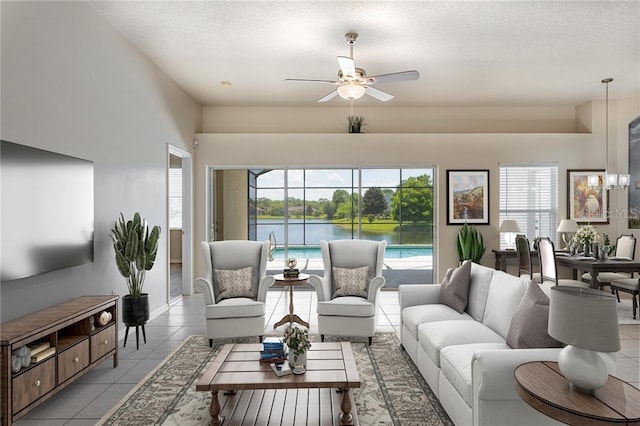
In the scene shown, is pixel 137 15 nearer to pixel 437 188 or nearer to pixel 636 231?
pixel 437 188

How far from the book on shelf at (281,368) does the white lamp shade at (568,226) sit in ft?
18.5

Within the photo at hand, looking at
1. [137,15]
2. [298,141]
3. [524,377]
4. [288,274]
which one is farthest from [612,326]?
[298,141]

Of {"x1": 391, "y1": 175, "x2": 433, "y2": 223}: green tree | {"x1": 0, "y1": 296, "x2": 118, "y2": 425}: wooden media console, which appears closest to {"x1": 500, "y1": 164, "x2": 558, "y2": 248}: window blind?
{"x1": 391, "y1": 175, "x2": 433, "y2": 223}: green tree

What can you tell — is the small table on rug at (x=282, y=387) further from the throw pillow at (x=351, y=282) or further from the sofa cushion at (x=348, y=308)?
the throw pillow at (x=351, y=282)

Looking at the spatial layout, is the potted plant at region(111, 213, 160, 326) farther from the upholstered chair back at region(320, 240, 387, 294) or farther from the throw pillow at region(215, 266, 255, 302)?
the upholstered chair back at region(320, 240, 387, 294)

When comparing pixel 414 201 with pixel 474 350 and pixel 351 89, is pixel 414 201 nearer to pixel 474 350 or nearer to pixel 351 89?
pixel 351 89

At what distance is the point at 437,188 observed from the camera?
6984 millimetres

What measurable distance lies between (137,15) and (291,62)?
186 centimetres

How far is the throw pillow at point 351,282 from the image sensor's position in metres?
4.49

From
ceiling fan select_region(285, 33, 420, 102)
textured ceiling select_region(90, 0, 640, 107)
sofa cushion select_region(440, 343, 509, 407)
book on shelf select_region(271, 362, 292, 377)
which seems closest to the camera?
sofa cushion select_region(440, 343, 509, 407)

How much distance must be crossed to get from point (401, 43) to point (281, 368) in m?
3.64

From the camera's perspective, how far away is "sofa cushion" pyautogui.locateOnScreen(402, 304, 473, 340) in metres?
3.40

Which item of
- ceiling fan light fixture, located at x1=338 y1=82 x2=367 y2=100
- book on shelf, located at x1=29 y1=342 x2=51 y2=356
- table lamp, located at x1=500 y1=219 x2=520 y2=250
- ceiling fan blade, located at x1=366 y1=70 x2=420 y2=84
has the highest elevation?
ceiling fan blade, located at x1=366 y1=70 x2=420 y2=84

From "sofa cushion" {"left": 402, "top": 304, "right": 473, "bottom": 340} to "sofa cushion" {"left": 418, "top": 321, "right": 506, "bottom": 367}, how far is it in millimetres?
163
